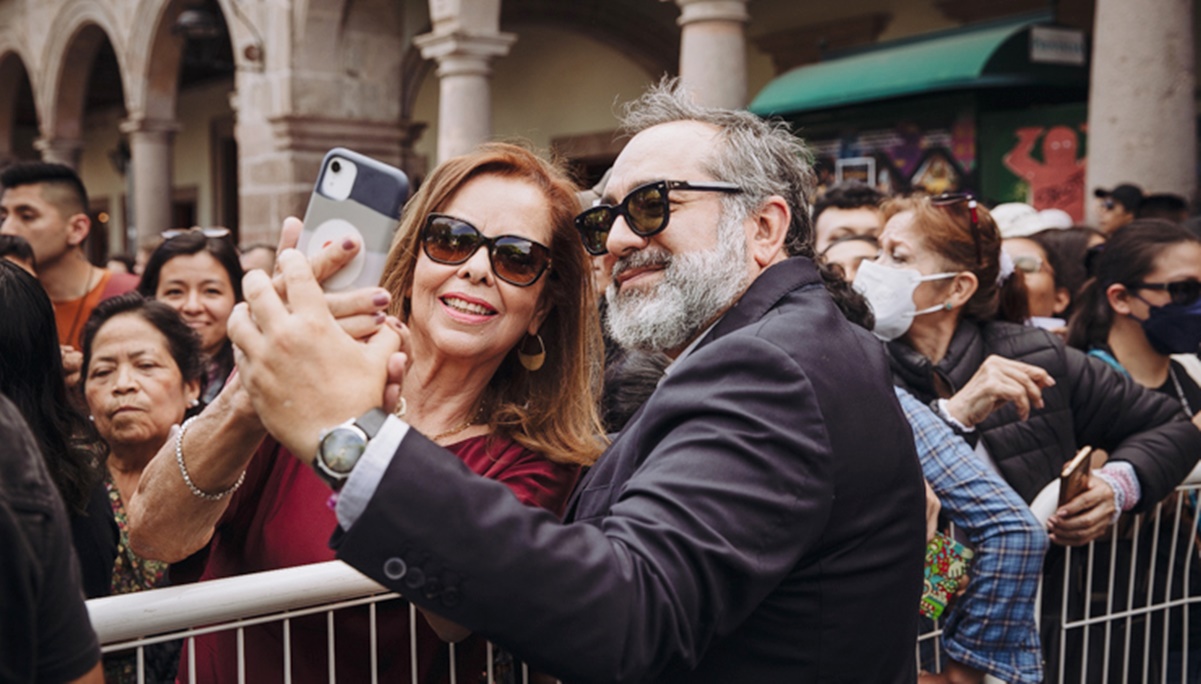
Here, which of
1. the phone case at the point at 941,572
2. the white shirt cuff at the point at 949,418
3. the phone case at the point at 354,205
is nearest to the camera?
the phone case at the point at 354,205

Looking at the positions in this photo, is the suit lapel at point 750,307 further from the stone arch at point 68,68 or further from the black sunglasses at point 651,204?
the stone arch at point 68,68

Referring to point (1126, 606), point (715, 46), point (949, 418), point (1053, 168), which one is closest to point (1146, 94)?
point (1053, 168)

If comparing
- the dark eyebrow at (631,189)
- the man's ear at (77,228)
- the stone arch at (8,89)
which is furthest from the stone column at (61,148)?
the dark eyebrow at (631,189)

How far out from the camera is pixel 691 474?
140 cm

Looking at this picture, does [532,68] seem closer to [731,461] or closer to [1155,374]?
[1155,374]

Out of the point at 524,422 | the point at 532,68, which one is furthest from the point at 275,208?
the point at 524,422

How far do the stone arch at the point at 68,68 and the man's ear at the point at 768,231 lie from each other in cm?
1641

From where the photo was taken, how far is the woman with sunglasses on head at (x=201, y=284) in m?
4.52

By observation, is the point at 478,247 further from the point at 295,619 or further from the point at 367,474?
the point at 367,474

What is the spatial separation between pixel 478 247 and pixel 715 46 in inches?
257

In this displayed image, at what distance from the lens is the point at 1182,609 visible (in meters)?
3.20

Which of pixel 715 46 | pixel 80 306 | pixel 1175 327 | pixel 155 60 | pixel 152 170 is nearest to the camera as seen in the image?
pixel 1175 327

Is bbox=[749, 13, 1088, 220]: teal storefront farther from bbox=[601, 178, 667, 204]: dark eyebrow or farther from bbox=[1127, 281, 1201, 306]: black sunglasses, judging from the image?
bbox=[601, 178, 667, 204]: dark eyebrow

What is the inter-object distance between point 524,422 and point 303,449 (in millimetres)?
995
